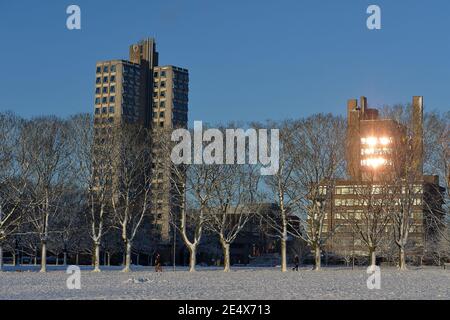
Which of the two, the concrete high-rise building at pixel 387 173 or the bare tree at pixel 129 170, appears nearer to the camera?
the bare tree at pixel 129 170

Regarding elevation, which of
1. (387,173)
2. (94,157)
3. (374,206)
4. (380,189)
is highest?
(94,157)

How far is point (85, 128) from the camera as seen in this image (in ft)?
232

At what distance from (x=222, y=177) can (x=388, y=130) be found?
53.1ft

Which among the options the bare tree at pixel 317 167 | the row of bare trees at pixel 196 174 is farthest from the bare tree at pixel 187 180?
the bare tree at pixel 317 167

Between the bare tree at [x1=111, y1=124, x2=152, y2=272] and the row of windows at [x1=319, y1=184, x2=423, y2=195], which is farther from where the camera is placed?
the row of windows at [x1=319, y1=184, x2=423, y2=195]

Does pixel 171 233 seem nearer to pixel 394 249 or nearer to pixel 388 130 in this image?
pixel 394 249

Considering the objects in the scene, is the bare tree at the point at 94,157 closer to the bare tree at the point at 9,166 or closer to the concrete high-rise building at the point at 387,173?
the bare tree at the point at 9,166

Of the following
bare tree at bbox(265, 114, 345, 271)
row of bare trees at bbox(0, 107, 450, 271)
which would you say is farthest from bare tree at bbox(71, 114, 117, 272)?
bare tree at bbox(265, 114, 345, 271)

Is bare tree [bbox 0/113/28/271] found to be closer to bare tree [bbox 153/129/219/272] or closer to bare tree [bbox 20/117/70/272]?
bare tree [bbox 20/117/70/272]

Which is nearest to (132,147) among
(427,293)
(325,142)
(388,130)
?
(325,142)

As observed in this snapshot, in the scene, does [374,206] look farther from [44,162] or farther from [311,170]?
[44,162]

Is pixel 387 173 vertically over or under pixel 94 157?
under

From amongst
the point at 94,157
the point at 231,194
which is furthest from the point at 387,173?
the point at 94,157

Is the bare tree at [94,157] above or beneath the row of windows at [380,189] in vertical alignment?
above
